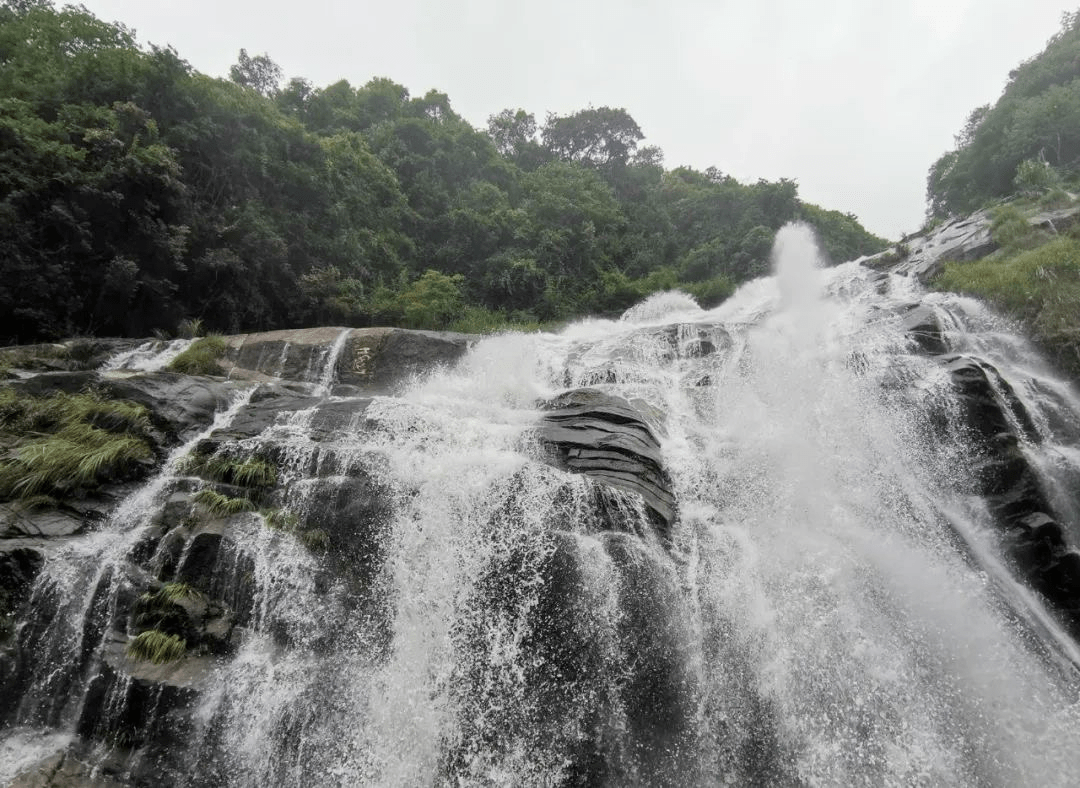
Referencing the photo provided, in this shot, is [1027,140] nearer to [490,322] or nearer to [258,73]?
[490,322]

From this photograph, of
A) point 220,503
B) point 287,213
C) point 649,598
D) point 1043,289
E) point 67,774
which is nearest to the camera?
point 67,774

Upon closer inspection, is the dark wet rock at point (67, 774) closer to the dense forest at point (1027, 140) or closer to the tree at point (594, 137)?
the dense forest at point (1027, 140)

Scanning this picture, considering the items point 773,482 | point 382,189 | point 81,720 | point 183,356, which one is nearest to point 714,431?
point 773,482

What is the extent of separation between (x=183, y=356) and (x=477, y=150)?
2246 centimetres

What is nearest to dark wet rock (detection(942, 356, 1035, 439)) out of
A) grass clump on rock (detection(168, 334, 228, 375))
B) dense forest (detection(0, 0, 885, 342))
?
dense forest (detection(0, 0, 885, 342))

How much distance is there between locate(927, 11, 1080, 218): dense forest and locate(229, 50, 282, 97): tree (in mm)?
33629

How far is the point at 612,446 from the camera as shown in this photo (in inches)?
353

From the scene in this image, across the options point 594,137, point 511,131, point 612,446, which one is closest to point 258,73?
point 511,131

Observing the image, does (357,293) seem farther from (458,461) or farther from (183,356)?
(458,461)

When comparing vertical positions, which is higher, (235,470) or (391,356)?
(391,356)

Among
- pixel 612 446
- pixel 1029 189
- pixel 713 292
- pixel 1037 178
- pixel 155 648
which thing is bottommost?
pixel 155 648

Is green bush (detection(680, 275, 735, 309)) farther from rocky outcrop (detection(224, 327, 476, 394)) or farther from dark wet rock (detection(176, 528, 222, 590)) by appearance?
dark wet rock (detection(176, 528, 222, 590))

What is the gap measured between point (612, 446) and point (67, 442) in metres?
7.81

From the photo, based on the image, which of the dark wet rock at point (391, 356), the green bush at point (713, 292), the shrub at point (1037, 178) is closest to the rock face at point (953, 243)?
the shrub at point (1037, 178)
